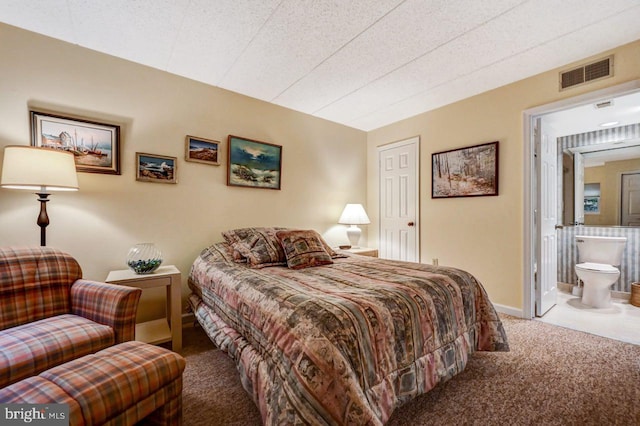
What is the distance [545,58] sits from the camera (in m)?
2.46

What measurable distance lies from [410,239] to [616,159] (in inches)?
118

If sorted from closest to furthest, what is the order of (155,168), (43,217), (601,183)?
(43,217)
(155,168)
(601,183)

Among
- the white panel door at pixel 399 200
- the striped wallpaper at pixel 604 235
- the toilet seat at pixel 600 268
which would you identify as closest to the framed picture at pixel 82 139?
the white panel door at pixel 399 200

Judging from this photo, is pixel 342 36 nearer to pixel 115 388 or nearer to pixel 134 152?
pixel 134 152

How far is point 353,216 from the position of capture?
3877mm

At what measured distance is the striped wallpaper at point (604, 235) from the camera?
3.39 metres

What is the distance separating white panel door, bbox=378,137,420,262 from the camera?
3832 millimetres

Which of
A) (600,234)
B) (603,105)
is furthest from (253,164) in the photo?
(600,234)

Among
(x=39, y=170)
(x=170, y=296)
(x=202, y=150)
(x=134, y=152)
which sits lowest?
(x=170, y=296)

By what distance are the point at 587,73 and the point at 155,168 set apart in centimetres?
412

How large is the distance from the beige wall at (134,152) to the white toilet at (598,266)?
357 centimetres

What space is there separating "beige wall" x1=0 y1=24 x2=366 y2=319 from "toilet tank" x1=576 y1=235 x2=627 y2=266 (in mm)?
3840

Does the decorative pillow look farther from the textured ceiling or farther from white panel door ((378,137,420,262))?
white panel door ((378,137,420,262))

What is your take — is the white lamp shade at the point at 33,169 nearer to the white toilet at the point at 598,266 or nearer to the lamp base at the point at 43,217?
the lamp base at the point at 43,217
